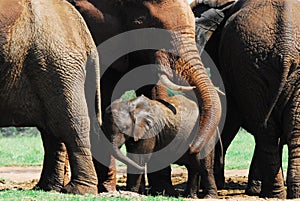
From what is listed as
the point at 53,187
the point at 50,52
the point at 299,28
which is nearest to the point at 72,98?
the point at 50,52

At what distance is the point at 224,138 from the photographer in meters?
11.1

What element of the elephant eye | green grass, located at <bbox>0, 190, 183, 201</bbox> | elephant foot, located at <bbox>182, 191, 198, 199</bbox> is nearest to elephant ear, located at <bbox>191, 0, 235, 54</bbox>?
the elephant eye

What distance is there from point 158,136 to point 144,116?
0.29 meters

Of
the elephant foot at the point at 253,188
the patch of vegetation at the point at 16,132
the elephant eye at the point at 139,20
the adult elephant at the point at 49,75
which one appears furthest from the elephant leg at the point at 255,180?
the patch of vegetation at the point at 16,132

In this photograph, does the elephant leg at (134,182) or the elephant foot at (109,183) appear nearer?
the elephant leg at (134,182)

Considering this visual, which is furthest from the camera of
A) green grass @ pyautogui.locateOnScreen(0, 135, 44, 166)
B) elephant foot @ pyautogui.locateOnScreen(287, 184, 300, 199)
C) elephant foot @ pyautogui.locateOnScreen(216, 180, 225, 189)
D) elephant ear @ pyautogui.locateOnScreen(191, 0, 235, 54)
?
green grass @ pyautogui.locateOnScreen(0, 135, 44, 166)

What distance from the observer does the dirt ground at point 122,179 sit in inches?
403

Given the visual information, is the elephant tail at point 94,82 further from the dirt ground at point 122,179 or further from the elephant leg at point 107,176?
the dirt ground at point 122,179

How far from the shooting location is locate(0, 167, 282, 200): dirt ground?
1024cm

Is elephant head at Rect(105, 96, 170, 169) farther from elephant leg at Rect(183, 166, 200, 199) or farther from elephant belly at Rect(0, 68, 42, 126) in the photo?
elephant belly at Rect(0, 68, 42, 126)

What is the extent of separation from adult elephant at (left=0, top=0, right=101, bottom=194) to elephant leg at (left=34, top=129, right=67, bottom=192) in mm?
768

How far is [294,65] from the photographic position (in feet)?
29.8

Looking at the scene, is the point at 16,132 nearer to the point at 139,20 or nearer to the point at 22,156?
the point at 22,156

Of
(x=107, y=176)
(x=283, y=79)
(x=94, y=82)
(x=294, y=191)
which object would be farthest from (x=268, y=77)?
(x=107, y=176)
